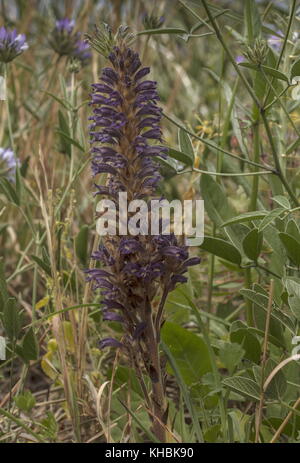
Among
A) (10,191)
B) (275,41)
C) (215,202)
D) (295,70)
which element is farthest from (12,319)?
(275,41)

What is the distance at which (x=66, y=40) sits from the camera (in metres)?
1.77

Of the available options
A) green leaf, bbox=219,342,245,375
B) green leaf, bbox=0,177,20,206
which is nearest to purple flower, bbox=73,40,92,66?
green leaf, bbox=0,177,20,206

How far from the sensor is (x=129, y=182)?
884mm

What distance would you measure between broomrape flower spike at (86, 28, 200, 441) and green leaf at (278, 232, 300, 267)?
15 cm

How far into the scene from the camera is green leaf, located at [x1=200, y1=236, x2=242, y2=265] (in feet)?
3.48

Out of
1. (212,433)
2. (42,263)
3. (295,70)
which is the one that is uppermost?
(295,70)

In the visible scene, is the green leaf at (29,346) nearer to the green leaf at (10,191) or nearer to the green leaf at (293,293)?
the green leaf at (10,191)

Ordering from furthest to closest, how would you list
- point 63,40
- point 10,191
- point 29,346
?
point 63,40
point 10,191
point 29,346

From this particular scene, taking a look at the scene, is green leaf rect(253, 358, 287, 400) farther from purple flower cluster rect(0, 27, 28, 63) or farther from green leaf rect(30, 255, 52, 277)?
purple flower cluster rect(0, 27, 28, 63)

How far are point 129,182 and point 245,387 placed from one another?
11.6 inches

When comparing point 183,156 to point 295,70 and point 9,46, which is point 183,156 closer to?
point 295,70

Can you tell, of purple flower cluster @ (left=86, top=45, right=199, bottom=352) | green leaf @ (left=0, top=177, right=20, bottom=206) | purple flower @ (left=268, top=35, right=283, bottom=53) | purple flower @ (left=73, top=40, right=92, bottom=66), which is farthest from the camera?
purple flower @ (left=73, top=40, right=92, bottom=66)

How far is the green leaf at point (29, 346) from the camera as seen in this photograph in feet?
3.50
